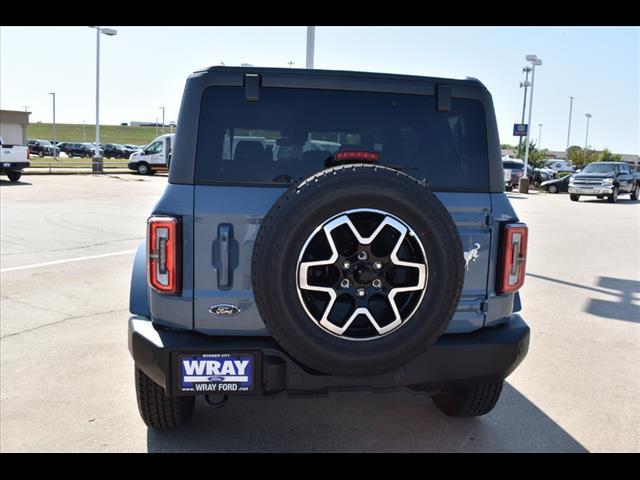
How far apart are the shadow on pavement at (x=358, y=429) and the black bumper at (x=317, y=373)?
0.61 m

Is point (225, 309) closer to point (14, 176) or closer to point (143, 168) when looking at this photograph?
point (14, 176)

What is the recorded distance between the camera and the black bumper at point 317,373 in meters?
2.82

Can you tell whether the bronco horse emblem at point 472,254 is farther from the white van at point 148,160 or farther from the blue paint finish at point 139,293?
the white van at point 148,160

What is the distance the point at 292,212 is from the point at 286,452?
1.48 metres

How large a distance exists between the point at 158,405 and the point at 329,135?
1.74m

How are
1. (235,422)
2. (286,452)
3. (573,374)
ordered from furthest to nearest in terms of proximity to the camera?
1. (573,374)
2. (235,422)
3. (286,452)

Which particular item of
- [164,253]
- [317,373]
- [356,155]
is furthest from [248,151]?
[317,373]

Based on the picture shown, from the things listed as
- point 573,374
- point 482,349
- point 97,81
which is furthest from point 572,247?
point 97,81

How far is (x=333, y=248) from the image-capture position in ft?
8.57

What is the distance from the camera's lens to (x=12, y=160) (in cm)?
2281

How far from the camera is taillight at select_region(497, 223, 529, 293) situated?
316 cm

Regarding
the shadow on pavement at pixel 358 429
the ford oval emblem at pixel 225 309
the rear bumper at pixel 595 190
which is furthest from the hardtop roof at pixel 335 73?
the rear bumper at pixel 595 190

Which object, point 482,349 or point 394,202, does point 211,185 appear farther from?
point 482,349

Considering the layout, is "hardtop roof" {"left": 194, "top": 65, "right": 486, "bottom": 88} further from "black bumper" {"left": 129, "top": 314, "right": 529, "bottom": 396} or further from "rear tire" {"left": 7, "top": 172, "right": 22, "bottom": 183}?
"rear tire" {"left": 7, "top": 172, "right": 22, "bottom": 183}
